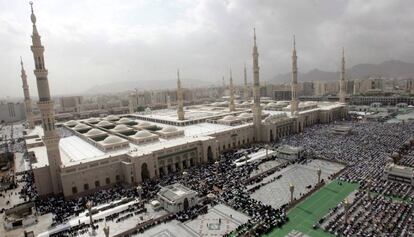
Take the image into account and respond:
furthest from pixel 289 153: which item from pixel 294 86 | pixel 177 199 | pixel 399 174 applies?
pixel 294 86

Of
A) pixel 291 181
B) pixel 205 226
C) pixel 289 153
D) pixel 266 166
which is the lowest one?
pixel 205 226

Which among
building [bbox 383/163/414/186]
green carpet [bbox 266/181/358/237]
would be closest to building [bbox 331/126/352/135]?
building [bbox 383/163/414/186]

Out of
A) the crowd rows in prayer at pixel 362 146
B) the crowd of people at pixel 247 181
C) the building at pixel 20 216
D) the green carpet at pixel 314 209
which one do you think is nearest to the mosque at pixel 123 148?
the crowd of people at pixel 247 181

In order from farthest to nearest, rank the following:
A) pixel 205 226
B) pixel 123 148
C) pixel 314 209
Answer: pixel 123 148 < pixel 314 209 < pixel 205 226

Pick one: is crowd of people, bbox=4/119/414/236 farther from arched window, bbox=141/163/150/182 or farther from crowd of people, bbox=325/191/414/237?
arched window, bbox=141/163/150/182

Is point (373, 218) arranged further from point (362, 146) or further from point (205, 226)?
point (362, 146)

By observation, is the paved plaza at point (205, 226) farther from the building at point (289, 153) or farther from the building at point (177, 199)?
the building at point (289, 153)
